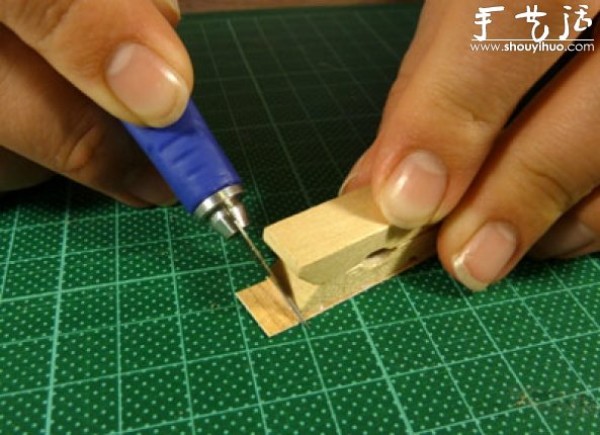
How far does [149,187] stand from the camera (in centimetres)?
140

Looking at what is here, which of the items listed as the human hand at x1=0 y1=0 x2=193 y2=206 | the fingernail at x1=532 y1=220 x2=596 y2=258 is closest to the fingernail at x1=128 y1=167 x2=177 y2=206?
the human hand at x1=0 y1=0 x2=193 y2=206

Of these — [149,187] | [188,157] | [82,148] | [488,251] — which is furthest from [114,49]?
[488,251]

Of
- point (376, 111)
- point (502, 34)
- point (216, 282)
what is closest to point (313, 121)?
point (376, 111)

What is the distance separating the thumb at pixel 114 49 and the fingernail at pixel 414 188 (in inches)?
17.7

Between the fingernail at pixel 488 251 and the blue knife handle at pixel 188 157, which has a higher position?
the blue knife handle at pixel 188 157

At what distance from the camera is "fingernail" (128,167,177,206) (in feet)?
4.56

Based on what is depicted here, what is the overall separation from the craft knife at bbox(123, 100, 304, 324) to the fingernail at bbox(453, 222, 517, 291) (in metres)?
0.51

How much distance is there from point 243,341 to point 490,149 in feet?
2.20

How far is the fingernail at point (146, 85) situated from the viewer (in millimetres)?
930

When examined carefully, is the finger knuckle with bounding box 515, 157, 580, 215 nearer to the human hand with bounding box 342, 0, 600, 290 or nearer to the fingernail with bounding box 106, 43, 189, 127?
Result: the human hand with bounding box 342, 0, 600, 290

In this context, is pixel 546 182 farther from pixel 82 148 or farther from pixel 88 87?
pixel 82 148

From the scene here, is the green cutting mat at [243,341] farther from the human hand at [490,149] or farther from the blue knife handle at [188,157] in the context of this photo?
the blue knife handle at [188,157]

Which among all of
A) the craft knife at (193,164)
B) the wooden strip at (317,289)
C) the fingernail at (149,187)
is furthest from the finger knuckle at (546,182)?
the fingernail at (149,187)

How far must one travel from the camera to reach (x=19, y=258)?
50.7 inches
